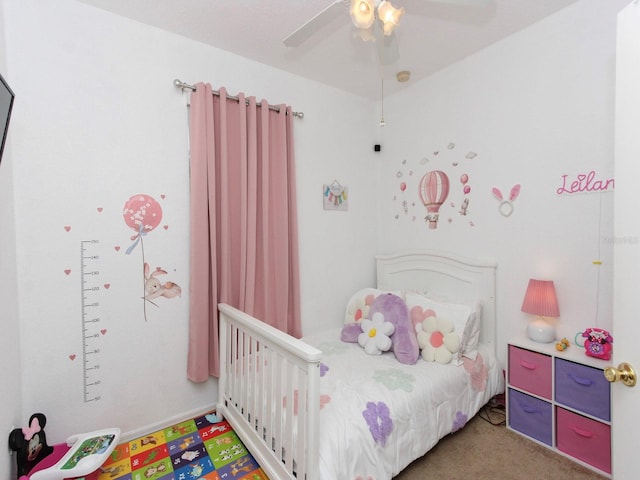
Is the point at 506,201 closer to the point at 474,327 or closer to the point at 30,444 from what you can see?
the point at 474,327

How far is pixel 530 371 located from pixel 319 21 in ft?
7.13

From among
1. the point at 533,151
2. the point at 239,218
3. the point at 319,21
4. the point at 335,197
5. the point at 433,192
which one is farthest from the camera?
the point at 335,197

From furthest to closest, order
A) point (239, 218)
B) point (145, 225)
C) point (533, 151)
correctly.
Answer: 1. point (239, 218)
2. point (533, 151)
3. point (145, 225)

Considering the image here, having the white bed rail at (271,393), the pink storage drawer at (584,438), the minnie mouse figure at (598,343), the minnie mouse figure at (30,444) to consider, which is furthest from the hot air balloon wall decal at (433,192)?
the minnie mouse figure at (30,444)

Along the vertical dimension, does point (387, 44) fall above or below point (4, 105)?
above

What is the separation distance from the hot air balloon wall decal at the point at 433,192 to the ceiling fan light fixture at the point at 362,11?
1541 millimetres

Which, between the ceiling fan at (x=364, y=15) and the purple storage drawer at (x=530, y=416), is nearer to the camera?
the ceiling fan at (x=364, y=15)

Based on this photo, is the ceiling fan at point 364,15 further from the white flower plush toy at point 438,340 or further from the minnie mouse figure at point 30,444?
the minnie mouse figure at point 30,444

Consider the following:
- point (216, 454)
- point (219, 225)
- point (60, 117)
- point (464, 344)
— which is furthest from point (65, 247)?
point (464, 344)

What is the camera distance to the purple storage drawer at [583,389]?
1.55m

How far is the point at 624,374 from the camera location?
897 mm

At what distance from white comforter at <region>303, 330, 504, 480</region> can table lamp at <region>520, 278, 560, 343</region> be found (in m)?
0.38

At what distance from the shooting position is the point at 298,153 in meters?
2.49

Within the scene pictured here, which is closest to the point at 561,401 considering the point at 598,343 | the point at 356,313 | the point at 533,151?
the point at 598,343
